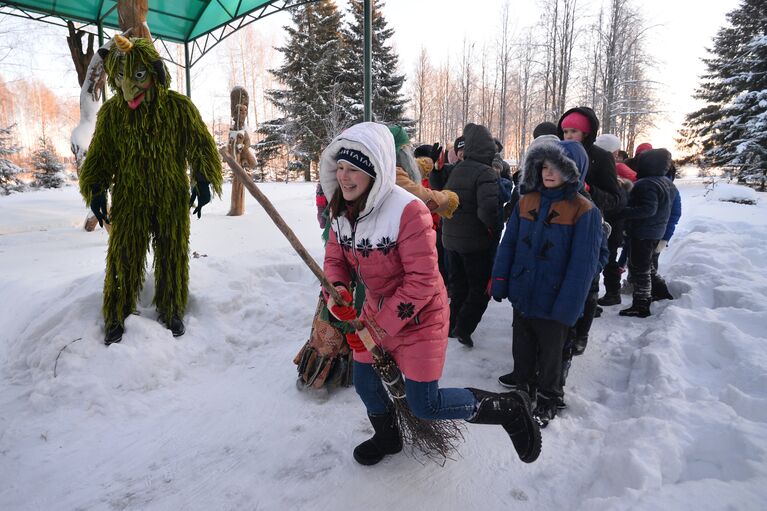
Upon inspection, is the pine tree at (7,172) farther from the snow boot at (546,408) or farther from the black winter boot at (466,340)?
the snow boot at (546,408)

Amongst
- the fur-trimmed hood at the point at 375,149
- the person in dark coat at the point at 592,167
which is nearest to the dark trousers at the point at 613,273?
the person in dark coat at the point at 592,167

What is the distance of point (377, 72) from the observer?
21.4 meters

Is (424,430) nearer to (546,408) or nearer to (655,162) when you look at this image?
(546,408)

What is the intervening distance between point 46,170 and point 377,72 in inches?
627

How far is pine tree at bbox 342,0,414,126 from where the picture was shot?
2120cm

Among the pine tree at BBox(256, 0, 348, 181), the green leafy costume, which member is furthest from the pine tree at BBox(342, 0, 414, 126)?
the green leafy costume

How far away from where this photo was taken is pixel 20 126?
109ft

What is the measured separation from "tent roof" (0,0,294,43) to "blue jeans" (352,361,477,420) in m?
6.65

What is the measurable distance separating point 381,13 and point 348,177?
25267 millimetres

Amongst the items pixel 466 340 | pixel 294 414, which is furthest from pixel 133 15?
pixel 466 340

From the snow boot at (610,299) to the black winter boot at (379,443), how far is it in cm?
332

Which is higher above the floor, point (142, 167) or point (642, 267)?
point (142, 167)

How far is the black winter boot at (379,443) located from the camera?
2.06 metres

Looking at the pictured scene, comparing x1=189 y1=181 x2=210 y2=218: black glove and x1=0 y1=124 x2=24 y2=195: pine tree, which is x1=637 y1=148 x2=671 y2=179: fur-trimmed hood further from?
x1=0 y1=124 x2=24 y2=195: pine tree
